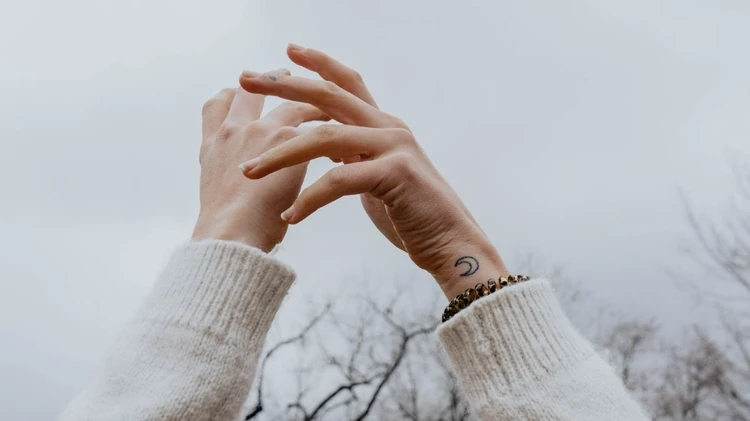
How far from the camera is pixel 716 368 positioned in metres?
10.3

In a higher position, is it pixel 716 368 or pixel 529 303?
pixel 529 303

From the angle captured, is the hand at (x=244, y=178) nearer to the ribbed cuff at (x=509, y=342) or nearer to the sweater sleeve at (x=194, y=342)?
the sweater sleeve at (x=194, y=342)

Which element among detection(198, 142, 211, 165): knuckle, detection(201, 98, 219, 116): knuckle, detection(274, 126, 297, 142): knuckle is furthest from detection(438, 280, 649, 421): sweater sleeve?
detection(201, 98, 219, 116): knuckle

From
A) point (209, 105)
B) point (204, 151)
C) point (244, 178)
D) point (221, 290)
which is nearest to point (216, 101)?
point (209, 105)

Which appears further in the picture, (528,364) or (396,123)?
(396,123)

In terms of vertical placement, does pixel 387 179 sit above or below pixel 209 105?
below

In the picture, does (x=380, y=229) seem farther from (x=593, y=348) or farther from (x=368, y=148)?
(x=593, y=348)

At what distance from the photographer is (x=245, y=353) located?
955mm

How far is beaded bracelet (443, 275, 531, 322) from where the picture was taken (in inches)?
38.9

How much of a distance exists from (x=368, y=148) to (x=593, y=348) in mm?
468

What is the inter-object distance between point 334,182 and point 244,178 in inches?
8.3

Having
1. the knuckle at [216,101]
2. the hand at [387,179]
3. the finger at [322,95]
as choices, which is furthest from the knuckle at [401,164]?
the knuckle at [216,101]

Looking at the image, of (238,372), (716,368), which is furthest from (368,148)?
(716,368)

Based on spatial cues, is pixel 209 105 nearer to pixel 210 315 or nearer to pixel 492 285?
pixel 210 315
